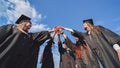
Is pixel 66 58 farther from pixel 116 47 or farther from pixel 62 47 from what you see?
pixel 116 47

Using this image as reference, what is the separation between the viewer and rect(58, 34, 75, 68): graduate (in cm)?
786

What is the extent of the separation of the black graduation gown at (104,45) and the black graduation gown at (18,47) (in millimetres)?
1718

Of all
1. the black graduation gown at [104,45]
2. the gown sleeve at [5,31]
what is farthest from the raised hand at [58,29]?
the gown sleeve at [5,31]

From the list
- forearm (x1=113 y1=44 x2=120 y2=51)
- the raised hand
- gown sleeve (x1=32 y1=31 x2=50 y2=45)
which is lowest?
forearm (x1=113 y1=44 x2=120 y2=51)

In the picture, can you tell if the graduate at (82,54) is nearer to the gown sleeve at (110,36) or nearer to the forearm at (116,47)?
the gown sleeve at (110,36)

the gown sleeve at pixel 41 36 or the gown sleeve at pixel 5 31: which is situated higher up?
the gown sleeve at pixel 41 36

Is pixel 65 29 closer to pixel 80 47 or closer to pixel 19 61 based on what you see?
pixel 80 47

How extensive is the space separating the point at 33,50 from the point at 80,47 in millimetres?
1811

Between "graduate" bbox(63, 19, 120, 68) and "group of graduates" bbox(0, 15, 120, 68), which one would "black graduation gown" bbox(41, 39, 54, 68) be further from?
"graduate" bbox(63, 19, 120, 68)

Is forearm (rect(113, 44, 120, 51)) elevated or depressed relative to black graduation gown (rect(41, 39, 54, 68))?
depressed

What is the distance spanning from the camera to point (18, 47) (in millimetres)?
6711

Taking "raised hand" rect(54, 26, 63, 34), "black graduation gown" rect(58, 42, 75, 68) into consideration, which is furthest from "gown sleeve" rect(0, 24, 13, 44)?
"black graduation gown" rect(58, 42, 75, 68)

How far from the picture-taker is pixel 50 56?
7957 mm

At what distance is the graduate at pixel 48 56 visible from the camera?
25.6 ft
